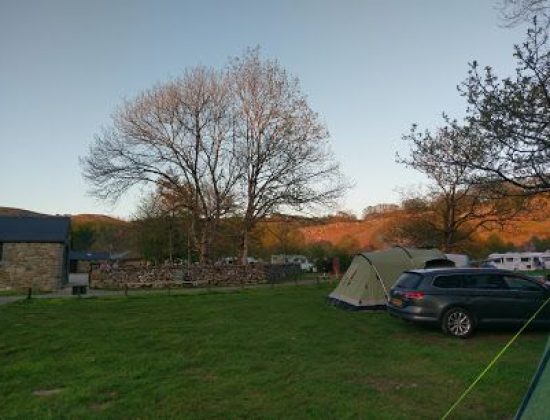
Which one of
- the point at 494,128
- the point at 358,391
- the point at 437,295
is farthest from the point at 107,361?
the point at 494,128

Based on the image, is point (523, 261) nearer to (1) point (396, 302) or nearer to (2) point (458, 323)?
(1) point (396, 302)

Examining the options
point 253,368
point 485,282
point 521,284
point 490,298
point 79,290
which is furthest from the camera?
point 79,290

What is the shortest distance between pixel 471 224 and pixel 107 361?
4162cm

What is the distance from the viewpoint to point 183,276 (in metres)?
37.7

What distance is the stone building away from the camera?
35.8m

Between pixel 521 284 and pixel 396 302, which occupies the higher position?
pixel 521 284

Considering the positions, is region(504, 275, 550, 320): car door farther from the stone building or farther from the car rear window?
the stone building

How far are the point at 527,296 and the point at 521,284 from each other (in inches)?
14.4

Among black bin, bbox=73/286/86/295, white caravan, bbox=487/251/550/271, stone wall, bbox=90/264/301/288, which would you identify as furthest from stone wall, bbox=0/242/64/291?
white caravan, bbox=487/251/550/271

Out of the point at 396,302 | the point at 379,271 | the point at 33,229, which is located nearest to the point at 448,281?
the point at 396,302

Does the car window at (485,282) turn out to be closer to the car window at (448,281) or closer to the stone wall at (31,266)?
the car window at (448,281)

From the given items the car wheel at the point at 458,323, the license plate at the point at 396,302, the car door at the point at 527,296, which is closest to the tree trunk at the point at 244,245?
the license plate at the point at 396,302

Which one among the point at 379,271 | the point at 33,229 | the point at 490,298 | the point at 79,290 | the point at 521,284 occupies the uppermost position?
the point at 33,229

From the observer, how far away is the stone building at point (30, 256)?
3584cm
